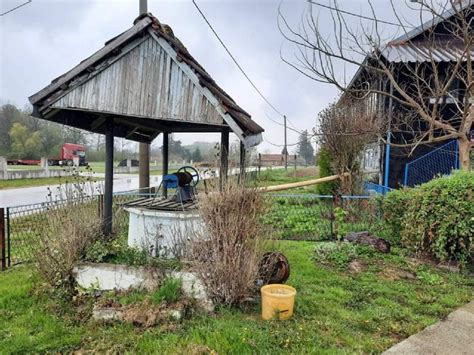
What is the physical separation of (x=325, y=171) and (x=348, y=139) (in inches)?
97.9

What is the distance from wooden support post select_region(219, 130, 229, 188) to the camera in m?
4.27

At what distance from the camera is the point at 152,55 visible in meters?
4.82

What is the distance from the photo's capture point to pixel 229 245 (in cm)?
396

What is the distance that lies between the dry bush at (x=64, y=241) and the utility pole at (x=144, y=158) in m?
3.91

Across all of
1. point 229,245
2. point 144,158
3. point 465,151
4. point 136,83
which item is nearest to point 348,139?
point 465,151

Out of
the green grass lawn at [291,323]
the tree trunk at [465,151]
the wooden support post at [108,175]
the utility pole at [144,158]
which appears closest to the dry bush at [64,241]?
the green grass lawn at [291,323]

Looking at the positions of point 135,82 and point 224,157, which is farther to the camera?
point 224,157

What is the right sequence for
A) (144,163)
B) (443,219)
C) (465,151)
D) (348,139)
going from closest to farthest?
(443,219), (465,151), (144,163), (348,139)

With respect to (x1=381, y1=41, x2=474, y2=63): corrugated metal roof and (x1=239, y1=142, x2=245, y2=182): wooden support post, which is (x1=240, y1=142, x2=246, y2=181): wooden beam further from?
(x1=381, y1=41, x2=474, y2=63): corrugated metal roof

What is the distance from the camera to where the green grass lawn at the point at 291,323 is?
3.36 m

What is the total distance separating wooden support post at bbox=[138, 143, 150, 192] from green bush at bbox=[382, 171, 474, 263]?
6.28 metres

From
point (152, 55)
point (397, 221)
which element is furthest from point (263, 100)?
point (152, 55)

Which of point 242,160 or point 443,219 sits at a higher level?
point 242,160

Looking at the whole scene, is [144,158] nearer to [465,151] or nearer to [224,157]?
[224,157]
